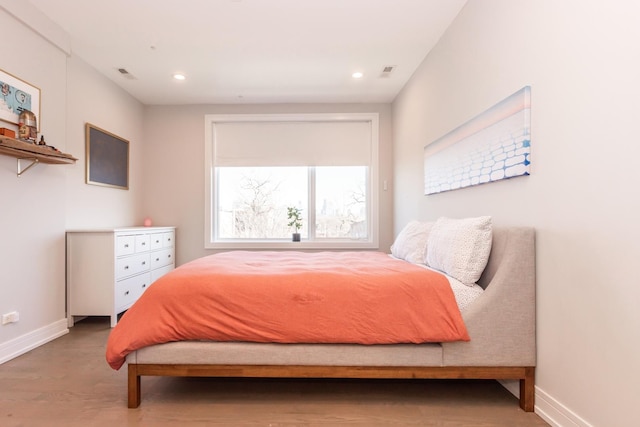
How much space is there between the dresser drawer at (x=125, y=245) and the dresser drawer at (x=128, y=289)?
282 mm

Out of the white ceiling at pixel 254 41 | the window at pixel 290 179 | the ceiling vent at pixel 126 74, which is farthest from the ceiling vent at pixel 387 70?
the ceiling vent at pixel 126 74

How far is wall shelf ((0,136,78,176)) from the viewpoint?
2.17 metres

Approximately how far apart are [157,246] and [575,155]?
404cm

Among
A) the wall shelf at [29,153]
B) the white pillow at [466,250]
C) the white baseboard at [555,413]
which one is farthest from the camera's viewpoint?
the wall shelf at [29,153]

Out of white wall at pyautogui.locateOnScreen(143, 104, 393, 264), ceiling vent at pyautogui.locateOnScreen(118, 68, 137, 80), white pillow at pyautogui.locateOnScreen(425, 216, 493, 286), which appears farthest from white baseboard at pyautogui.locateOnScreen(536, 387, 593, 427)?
ceiling vent at pyautogui.locateOnScreen(118, 68, 137, 80)

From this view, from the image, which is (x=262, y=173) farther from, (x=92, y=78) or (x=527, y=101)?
(x=527, y=101)

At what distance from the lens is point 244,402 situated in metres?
1.77

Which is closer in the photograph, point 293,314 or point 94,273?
point 293,314

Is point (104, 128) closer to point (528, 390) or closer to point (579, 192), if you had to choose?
point (579, 192)

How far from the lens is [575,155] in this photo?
143cm

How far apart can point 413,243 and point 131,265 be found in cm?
284

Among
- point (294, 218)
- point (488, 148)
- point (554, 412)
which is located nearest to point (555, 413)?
point (554, 412)

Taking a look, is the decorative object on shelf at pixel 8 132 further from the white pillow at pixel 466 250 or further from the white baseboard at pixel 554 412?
the white baseboard at pixel 554 412

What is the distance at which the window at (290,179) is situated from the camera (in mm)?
4500
